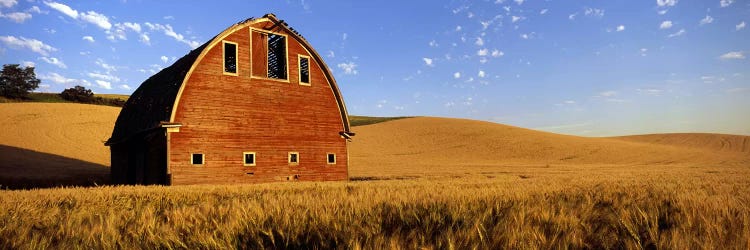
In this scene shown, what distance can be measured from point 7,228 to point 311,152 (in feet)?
63.4

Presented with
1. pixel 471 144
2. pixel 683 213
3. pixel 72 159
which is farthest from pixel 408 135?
pixel 683 213

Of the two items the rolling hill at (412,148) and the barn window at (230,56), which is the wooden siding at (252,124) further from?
the rolling hill at (412,148)

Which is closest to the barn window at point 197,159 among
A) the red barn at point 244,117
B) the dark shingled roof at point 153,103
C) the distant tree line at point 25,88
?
the red barn at point 244,117

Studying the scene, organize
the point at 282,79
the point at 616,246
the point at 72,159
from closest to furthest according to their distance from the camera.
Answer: the point at 616,246 → the point at 282,79 → the point at 72,159

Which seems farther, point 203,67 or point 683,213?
point 203,67

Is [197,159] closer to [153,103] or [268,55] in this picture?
[153,103]

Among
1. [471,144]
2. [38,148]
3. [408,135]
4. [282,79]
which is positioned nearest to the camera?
[282,79]

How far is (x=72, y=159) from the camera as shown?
37.2m

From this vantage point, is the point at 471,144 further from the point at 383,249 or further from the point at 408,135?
the point at 383,249

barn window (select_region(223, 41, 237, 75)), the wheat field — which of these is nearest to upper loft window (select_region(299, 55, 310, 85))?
barn window (select_region(223, 41, 237, 75))

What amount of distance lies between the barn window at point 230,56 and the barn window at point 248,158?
12.7 ft

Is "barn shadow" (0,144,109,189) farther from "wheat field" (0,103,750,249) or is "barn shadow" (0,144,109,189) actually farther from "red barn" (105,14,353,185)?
"red barn" (105,14,353,185)

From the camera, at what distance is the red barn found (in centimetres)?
1959

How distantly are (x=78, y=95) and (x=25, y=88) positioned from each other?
10.8 metres
